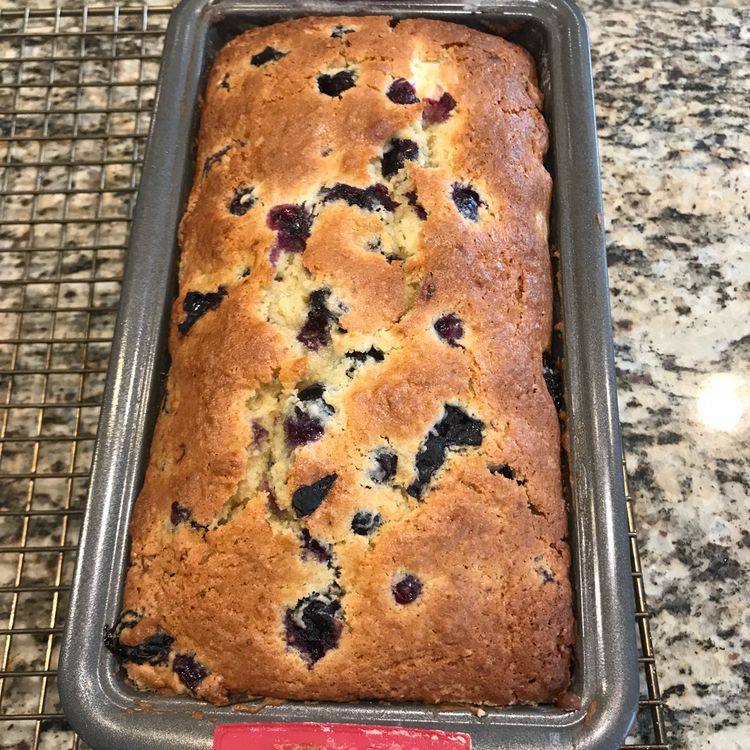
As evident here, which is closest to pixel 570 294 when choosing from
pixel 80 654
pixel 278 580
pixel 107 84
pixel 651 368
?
pixel 651 368

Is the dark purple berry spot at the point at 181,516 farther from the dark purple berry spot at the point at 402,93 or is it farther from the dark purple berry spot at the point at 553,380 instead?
the dark purple berry spot at the point at 402,93

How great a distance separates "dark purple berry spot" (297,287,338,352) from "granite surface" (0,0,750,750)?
0.56 m

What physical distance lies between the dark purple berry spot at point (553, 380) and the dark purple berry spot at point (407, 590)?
39cm

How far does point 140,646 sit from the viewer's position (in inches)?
43.2

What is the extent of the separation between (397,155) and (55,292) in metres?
0.82

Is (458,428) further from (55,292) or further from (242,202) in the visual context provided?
(55,292)

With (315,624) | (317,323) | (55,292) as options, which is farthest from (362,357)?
(55,292)

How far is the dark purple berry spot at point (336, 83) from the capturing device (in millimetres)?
1377

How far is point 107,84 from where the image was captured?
5.40ft

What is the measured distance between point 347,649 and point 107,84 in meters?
1.33

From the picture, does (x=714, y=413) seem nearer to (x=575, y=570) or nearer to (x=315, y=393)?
(x=575, y=570)

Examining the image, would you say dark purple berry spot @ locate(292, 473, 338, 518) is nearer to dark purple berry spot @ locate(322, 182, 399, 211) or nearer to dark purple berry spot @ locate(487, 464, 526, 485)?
dark purple berry spot @ locate(487, 464, 526, 485)

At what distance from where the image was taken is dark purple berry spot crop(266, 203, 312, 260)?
1253mm

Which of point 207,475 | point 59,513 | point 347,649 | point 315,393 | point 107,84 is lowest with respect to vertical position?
point 59,513
